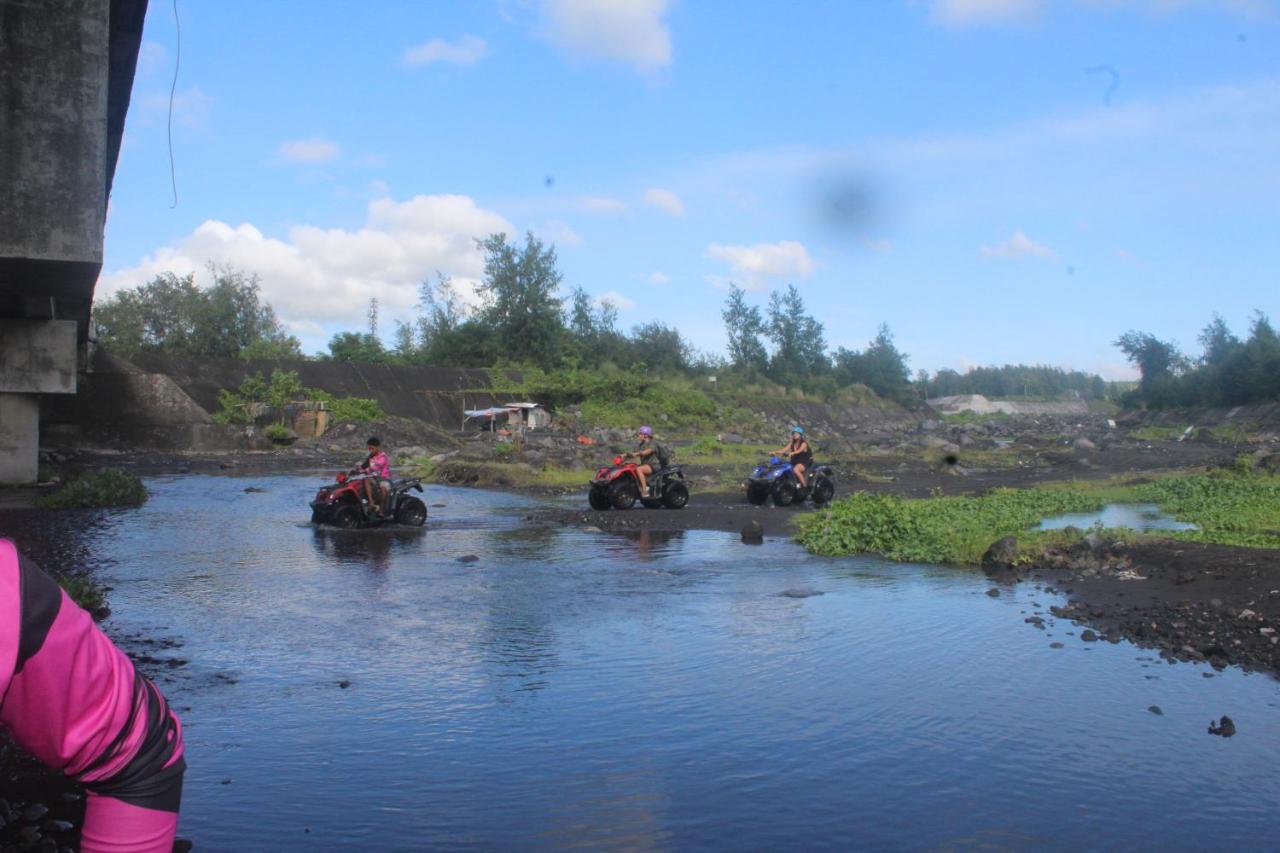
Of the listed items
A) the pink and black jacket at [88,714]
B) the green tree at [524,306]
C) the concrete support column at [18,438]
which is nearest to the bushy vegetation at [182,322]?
the green tree at [524,306]

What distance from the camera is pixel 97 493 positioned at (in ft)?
66.5

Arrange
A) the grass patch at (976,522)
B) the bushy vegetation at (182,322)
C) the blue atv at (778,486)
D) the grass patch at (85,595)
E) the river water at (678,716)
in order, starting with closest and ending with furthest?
the river water at (678,716)
the grass patch at (85,595)
the grass patch at (976,522)
the blue atv at (778,486)
the bushy vegetation at (182,322)

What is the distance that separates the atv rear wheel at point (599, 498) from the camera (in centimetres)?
2039

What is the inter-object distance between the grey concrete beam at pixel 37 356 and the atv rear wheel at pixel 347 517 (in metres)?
5.91

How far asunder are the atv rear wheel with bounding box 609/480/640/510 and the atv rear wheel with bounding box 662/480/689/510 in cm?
57

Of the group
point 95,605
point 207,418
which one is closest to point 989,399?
point 207,418

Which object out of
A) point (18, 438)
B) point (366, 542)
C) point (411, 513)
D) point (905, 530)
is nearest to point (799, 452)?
point (905, 530)

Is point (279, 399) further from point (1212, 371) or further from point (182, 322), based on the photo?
point (1212, 371)

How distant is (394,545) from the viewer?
50.9ft

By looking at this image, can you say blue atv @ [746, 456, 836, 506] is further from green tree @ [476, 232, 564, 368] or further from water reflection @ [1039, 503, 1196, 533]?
green tree @ [476, 232, 564, 368]

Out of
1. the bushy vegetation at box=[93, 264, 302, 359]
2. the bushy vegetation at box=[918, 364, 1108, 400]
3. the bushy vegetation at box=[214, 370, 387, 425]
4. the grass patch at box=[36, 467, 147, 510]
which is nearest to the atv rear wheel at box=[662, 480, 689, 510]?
the grass patch at box=[36, 467, 147, 510]

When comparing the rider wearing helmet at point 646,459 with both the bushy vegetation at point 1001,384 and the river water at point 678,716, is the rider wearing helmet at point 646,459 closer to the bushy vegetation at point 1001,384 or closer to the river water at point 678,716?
the river water at point 678,716

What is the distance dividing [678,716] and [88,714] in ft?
16.3

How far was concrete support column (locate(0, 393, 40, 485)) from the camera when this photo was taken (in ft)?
68.1
